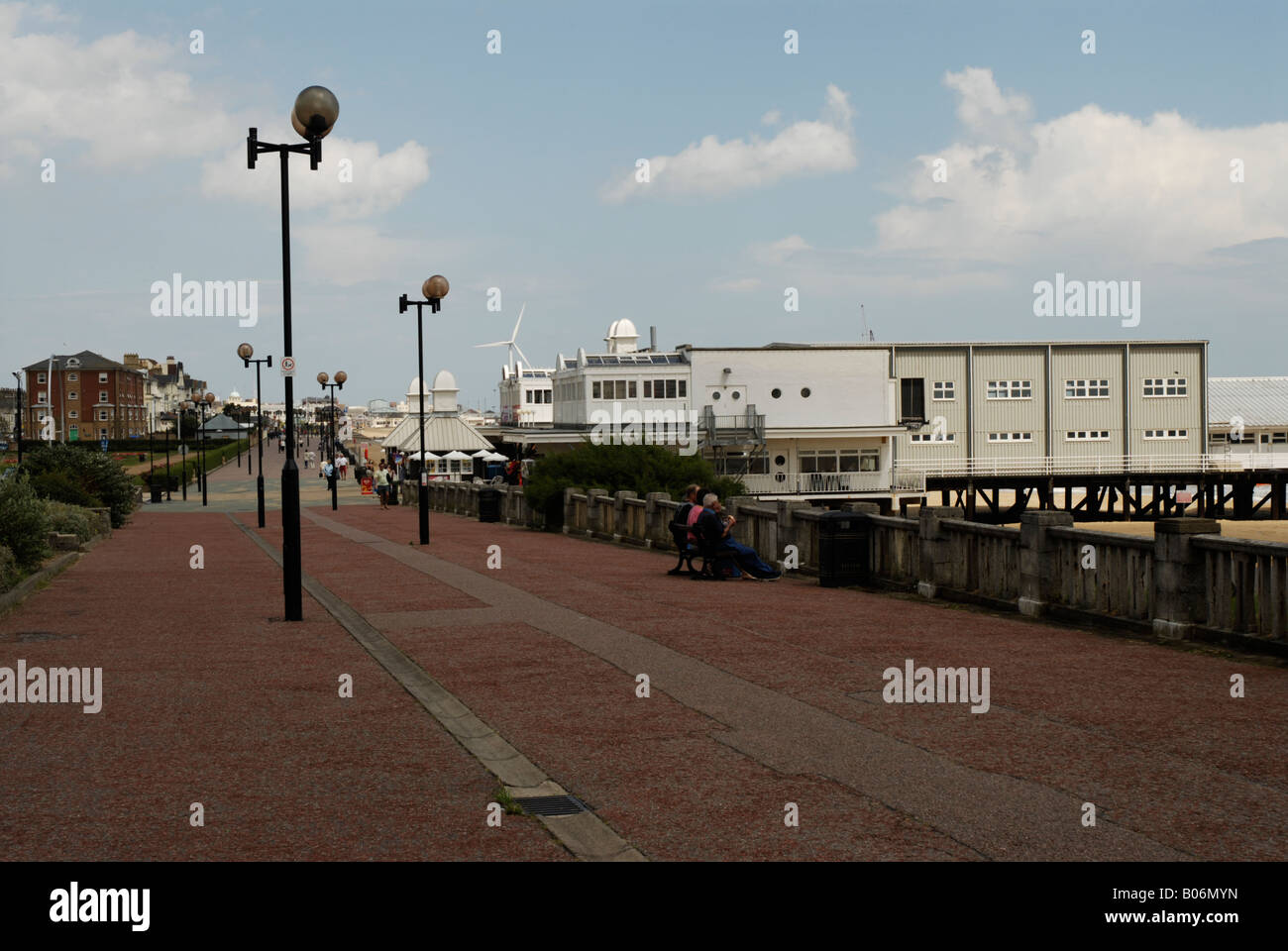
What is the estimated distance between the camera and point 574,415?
7581 centimetres

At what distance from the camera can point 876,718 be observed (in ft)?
28.2

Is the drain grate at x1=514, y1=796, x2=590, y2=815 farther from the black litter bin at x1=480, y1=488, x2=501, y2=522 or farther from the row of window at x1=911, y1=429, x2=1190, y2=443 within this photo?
the row of window at x1=911, y1=429, x2=1190, y2=443

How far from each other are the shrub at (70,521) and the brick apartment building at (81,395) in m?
128

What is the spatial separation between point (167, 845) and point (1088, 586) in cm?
980

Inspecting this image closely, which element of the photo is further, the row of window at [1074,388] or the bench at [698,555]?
the row of window at [1074,388]

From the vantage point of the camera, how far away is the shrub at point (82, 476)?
31797 mm

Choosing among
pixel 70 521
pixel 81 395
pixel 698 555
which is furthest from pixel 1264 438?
pixel 81 395

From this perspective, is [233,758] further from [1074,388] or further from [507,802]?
[1074,388]

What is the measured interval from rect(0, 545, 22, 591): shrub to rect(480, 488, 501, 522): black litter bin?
2094cm

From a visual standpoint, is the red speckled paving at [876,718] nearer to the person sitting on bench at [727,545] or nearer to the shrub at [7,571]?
the person sitting on bench at [727,545]

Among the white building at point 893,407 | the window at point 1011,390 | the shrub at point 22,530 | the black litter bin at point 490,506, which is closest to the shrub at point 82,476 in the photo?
the black litter bin at point 490,506

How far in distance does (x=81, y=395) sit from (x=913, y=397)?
11146cm
